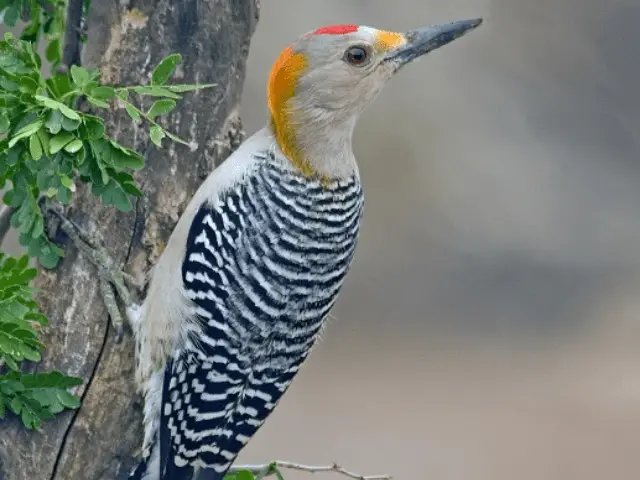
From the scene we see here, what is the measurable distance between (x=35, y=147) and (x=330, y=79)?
2.52ft

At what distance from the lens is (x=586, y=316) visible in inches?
173

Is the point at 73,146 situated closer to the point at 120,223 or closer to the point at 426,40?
the point at 120,223

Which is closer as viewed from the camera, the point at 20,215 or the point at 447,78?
the point at 20,215

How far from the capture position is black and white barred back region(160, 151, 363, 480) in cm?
222

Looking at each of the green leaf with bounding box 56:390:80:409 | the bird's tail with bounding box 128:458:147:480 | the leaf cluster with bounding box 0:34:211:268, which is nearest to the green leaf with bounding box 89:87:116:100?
the leaf cluster with bounding box 0:34:211:268

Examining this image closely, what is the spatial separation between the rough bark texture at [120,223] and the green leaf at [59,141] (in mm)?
469

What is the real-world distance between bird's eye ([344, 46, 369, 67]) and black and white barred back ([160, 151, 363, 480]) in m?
0.28

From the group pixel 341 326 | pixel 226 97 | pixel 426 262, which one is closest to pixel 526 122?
pixel 426 262

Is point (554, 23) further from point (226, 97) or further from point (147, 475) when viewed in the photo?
point (147, 475)

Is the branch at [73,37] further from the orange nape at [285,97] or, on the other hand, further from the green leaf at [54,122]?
the green leaf at [54,122]

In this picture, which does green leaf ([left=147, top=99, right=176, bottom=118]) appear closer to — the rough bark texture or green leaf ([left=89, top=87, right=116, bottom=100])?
green leaf ([left=89, top=87, right=116, bottom=100])

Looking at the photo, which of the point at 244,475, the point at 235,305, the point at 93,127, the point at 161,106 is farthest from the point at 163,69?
the point at 244,475

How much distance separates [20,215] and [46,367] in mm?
408

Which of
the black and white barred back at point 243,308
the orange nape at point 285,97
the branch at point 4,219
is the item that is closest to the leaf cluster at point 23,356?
the branch at point 4,219
